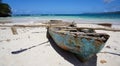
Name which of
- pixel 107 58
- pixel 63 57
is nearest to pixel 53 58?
pixel 63 57

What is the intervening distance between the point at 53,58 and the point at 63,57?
304 millimetres

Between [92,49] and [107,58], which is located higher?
[92,49]

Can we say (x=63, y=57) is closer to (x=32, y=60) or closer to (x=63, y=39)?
(x=63, y=39)

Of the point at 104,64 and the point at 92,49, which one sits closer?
the point at 92,49

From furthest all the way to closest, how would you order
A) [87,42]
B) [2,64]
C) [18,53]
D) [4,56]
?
[18,53], [4,56], [2,64], [87,42]

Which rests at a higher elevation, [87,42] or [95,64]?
[87,42]

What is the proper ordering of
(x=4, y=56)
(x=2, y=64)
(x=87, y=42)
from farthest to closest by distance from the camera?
(x=4, y=56)
(x=2, y=64)
(x=87, y=42)

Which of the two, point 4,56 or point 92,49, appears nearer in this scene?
point 92,49

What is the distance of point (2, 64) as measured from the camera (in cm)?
332

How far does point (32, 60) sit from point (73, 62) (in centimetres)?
117

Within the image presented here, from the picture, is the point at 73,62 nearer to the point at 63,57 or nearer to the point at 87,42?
the point at 63,57

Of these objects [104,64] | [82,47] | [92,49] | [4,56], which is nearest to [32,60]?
[4,56]

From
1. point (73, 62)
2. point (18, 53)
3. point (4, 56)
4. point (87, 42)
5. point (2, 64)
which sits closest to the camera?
point (87, 42)

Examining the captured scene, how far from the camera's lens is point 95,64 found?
11.6 ft
